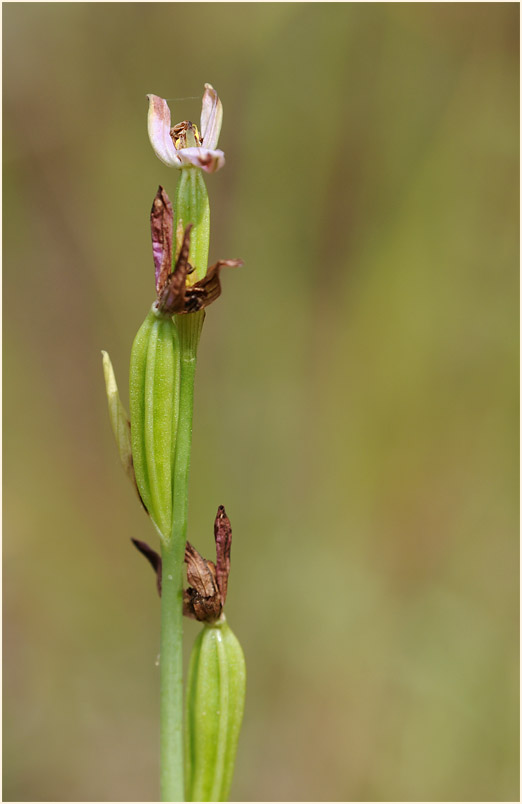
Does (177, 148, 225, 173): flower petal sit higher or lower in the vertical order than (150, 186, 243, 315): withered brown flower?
higher

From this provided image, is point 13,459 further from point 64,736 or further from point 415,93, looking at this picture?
point 415,93

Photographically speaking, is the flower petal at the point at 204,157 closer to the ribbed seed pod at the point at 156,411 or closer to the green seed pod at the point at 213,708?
the ribbed seed pod at the point at 156,411

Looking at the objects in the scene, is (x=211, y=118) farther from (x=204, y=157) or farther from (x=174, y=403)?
(x=174, y=403)

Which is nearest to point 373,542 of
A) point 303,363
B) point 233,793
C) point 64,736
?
point 303,363

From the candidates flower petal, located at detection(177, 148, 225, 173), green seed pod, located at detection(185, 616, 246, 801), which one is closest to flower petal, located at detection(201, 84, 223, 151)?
flower petal, located at detection(177, 148, 225, 173)

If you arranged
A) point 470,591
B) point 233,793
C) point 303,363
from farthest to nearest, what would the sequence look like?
point 303,363
point 470,591
point 233,793

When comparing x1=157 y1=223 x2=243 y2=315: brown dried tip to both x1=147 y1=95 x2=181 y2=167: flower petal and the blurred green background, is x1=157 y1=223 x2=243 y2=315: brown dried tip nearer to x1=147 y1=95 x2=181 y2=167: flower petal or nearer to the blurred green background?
x1=147 y1=95 x2=181 y2=167: flower petal
